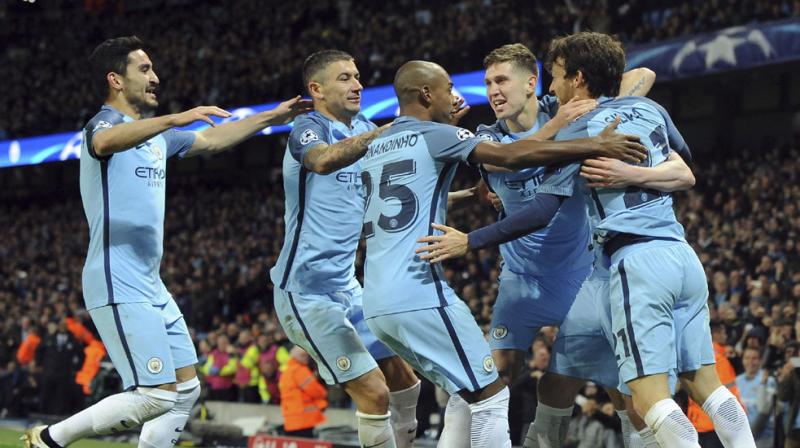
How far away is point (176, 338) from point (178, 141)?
4.19 ft

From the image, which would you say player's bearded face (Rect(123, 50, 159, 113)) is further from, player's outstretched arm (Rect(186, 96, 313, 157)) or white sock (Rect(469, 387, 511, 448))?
white sock (Rect(469, 387, 511, 448))

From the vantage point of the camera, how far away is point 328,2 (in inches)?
1105

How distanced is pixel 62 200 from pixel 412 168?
30.9 meters

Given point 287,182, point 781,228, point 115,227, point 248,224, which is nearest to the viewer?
point 115,227

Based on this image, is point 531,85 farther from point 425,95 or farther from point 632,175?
point 632,175

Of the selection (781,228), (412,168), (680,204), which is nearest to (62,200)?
(680,204)

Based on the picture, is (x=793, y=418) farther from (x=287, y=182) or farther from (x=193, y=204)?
(x=193, y=204)

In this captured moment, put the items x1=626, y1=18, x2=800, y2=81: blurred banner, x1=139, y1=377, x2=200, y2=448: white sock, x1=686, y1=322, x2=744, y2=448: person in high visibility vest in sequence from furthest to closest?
x1=626, y1=18, x2=800, y2=81: blurred banner < x1=686, y1=322, x2=744, y2=448: person in high visibility vest < x1=139, y1=377, x2=200, y2=448: white sock

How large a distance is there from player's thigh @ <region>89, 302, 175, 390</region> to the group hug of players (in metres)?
0.01

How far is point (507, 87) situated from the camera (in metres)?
6.21

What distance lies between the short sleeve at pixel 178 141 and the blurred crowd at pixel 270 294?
540 cm

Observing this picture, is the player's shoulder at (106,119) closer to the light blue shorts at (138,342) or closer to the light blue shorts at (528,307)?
the light blue shorts at (138,342)

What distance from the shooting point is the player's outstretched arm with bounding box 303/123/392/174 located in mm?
5594

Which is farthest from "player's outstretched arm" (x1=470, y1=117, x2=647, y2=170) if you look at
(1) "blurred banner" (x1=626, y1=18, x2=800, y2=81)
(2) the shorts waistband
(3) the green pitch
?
(1) "blurred banner" (x1=626, y1=18, x2=800, y2=81)
